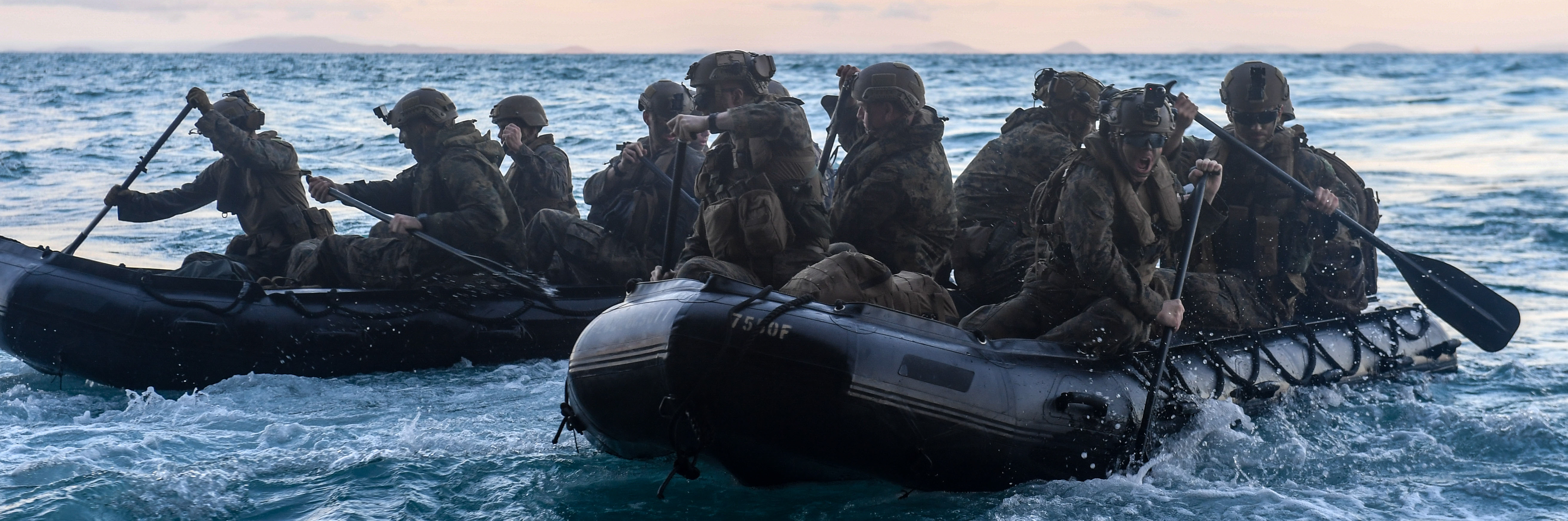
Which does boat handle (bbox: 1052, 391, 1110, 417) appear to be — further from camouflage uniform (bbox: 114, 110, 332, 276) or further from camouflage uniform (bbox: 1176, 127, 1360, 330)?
camouflage uniform (bbox: 114, 110, 332, 276)

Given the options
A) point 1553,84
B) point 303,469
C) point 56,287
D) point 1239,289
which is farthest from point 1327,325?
point 1553,84

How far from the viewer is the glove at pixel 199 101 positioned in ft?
31.0

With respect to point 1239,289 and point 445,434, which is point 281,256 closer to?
point 445,434

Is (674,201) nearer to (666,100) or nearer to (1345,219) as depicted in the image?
(666,100)

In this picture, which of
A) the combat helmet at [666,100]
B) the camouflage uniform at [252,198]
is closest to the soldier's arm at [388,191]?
the camouflage uniform at [252,198]

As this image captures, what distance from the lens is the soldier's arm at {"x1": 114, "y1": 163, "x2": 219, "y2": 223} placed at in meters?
9.93

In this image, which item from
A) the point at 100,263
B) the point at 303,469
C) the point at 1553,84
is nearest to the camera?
the point at 303,469

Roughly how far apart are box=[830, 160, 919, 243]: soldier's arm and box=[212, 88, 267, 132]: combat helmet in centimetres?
497

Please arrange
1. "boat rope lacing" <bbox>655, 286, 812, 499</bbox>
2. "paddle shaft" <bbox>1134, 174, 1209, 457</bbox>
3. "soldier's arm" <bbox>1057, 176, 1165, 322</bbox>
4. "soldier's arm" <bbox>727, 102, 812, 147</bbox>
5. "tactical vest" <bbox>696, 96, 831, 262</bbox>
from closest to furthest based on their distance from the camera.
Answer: "boat rope lacing" <bbox>655, 286, 812, 499</bbox> → "soldier's arm" <bbox>1057, 176, 1165, 322</bbox> → "paddle shaft" <bbox>1134, 174, 1209, 457</bbox> → "soldier's arm" <bbox>727, 102, 812, 147</bbox> → "tactical vest" <bbox>696, 96, 831, 262</bbox>

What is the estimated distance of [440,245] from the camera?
28.7 feet

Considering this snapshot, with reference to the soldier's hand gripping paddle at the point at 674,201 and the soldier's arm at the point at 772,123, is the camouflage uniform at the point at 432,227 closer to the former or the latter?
the soldier's hand gripping paddle at the point at 674,201

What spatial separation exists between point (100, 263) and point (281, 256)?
148cm

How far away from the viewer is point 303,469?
261 inches

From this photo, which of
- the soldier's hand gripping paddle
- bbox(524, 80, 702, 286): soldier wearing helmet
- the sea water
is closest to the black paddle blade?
the sea water
